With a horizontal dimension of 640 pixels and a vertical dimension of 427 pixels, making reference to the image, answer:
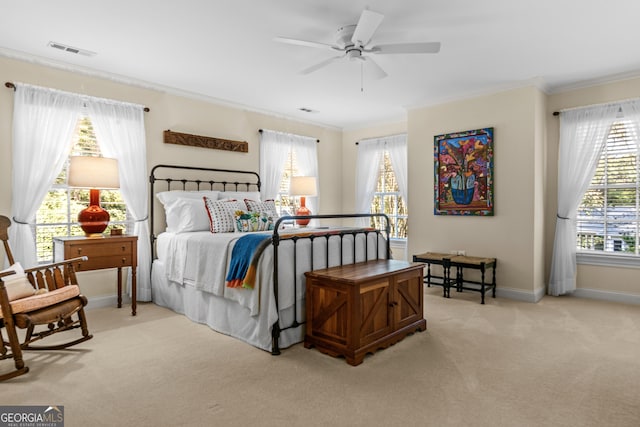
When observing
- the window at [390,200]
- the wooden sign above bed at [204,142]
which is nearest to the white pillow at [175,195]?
the wooden sign above bed at [204,142]

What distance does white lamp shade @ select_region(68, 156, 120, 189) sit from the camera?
354 cm

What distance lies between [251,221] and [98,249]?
1470 millimetres

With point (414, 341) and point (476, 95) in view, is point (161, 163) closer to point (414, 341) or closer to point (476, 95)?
point (414, 341)

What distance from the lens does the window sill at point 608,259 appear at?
425cm

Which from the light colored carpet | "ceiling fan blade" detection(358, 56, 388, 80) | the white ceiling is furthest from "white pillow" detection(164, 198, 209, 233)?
"ceiling fan blade" detection(358, 56, 388, 80)

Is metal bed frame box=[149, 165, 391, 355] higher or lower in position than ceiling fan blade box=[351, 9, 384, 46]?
lower

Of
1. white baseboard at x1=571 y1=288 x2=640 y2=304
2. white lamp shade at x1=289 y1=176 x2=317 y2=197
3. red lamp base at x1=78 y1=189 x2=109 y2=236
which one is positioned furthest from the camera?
white lamp shade at x1=289 y1=176 x2=317 y2=197

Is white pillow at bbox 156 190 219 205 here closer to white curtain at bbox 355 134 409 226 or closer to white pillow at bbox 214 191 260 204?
white pillow at bbox 214 191 260 204

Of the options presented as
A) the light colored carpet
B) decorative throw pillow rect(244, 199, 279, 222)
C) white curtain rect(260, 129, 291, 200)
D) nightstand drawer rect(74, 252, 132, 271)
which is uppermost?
white curtain rect(260, 129, 291, 200)

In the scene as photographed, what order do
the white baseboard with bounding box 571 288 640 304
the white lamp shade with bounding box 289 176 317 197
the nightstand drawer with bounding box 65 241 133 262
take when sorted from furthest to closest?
the white lamp shade with bounding box 289 176 317 197, the white baseboard with bounding box 571 288 640 304, the nightstand drawer with bounding box 65 241 133 262

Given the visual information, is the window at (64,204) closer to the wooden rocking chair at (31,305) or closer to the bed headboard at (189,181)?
the bed headboard at (189,181)

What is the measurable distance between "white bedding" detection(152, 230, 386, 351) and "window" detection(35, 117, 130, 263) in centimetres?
90

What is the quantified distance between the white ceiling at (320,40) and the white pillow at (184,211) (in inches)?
52.6

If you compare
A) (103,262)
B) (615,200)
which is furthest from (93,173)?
(615,200)
